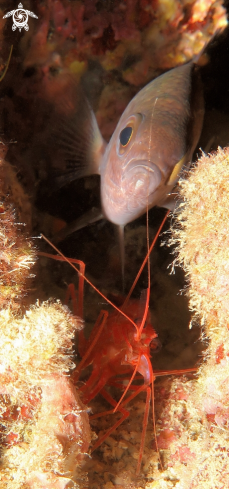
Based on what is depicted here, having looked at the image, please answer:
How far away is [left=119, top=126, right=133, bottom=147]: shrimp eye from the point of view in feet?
8.68

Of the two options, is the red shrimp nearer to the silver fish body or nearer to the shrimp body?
the shrimp body

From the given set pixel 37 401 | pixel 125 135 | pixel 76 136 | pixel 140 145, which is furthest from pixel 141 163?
pixel 37 401

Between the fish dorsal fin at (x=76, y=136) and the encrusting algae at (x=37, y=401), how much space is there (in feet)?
5.75

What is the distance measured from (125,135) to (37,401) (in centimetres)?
209

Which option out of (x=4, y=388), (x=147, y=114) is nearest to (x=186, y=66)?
(x=147, y=114)

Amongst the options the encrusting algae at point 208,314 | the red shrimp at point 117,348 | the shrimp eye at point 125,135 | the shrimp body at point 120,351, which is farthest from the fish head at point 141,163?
the shrimp body at point 120,351

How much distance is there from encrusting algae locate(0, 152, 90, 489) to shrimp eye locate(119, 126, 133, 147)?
1395 mm

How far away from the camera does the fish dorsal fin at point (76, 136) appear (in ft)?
10.4

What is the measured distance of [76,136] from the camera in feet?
10.8

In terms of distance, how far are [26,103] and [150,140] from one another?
1.47m

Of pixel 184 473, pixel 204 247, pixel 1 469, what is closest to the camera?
pixel 1 469

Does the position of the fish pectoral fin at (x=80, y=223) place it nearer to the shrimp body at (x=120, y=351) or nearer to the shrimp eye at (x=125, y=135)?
the shrimp eye at (x=125, y=135)

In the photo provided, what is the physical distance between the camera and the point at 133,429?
8.42ft

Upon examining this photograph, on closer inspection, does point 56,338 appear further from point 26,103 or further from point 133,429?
point 26,103
